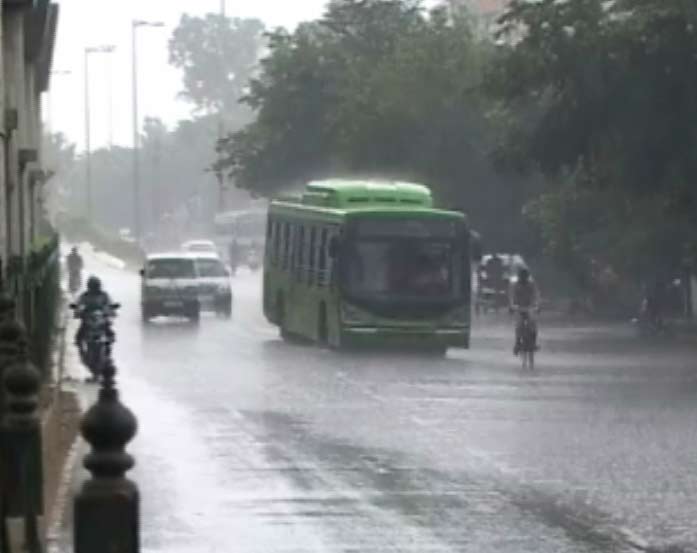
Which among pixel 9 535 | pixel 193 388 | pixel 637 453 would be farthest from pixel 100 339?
pixel 9 535

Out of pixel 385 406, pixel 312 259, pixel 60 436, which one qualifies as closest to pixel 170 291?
pixel 312 259

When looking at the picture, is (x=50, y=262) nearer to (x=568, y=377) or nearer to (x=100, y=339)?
(x=100, y=339)

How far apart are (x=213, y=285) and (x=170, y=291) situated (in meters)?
3.46

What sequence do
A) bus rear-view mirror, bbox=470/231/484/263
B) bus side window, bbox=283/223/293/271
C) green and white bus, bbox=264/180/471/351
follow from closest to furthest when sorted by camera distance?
green and white bus, bbox=264/180/471/351 → bus rear-view mirror, bbox=470/231/484/263 → bus side window, bbox=283/223/293/271

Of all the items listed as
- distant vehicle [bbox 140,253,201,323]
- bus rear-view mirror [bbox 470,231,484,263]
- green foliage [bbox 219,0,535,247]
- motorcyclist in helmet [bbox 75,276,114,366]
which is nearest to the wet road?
motorcyclist in helmet [bbox 75,276,114,366]

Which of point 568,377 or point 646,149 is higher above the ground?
point 646,149

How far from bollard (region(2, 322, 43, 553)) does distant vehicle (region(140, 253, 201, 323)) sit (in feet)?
150

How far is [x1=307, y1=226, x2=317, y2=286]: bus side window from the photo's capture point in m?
45.6

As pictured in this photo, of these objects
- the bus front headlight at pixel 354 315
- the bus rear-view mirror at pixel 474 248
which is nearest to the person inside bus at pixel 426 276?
the bus rear-view mirror at pixel 474 248

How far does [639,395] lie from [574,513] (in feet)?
48.7

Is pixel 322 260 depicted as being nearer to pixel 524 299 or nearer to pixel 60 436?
pixel 524 299

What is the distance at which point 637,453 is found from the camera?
22562mm

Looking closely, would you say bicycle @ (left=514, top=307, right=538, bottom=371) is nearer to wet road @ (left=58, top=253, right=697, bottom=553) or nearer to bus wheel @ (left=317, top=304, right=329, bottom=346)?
wet road @ (left=58, top=253, right=697, bottom=553)

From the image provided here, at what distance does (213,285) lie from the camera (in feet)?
210
